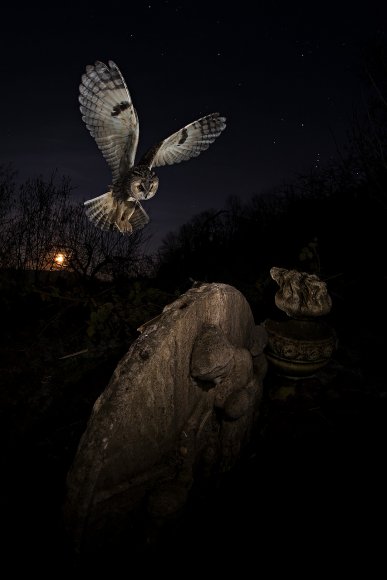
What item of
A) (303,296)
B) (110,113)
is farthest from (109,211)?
(303,296)

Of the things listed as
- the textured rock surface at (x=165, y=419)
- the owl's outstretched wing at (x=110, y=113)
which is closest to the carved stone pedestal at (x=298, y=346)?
the textured rock surface at (x=165, y=419)

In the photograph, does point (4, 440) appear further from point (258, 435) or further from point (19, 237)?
point (19, 237)

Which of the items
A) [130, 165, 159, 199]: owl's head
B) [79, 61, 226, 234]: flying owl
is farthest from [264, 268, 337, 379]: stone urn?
[79, 61, 226, 234]: flying owl

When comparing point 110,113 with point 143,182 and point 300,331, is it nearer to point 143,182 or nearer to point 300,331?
point 143,182

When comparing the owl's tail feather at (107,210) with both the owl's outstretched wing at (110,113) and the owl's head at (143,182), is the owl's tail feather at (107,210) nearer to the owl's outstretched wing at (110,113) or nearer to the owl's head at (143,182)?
the owl's outstretched wing at (110,113)

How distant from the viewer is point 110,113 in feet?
10.6

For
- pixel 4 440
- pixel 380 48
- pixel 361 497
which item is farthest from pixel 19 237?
pixel 361 497

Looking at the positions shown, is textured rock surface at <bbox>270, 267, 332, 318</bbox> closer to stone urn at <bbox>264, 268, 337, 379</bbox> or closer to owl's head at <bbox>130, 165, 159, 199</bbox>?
stone urn at <bbox>264, 268, 337, 379</bbox>

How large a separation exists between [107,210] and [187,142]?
1228 millimetres

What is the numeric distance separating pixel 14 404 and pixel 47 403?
367mm

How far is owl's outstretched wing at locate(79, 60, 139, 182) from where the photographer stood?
302 cm

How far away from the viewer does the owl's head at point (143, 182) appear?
11.2 feet

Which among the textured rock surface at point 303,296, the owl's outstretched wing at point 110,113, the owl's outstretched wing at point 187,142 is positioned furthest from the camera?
the owl's outstretched wing at point 187,142

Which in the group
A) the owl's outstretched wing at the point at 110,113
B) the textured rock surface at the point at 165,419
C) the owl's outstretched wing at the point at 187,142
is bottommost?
the textured rock surface at the point at 165,419
